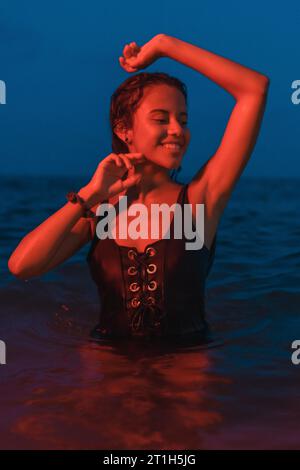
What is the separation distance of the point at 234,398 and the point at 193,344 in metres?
0.69

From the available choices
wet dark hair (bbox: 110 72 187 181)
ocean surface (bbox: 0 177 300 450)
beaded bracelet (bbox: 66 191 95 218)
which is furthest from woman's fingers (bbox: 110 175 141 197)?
ocean surface (bbox: 0 177 300 450)

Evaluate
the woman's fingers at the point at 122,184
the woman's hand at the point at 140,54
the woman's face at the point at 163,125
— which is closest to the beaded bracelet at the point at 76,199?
the woman's fingers at the point at 122,184

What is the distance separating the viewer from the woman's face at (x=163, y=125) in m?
3.82

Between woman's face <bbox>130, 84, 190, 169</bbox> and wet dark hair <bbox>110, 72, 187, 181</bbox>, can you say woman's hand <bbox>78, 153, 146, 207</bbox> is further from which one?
wet dark hair <bbox>110, 72, 187, 181</bbox>

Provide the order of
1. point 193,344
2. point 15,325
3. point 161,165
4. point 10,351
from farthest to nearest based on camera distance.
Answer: point 15,325 < point 10,351 < point 193,344 < point 161,165

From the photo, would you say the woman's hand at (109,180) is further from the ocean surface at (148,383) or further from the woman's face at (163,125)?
the ocean surface at (148,383)

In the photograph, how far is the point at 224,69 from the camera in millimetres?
3645

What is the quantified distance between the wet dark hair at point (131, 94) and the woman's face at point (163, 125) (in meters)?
0.04

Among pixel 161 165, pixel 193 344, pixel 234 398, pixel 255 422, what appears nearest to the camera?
pixel 255 422

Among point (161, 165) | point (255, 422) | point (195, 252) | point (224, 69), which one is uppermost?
point (224, 69)

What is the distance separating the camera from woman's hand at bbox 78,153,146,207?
3668 mm

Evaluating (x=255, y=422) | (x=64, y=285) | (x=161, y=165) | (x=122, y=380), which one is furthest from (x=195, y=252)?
(x=64, y=285)

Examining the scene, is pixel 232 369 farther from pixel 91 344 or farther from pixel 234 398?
pixel 91 344

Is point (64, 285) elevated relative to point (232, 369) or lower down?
elevated
